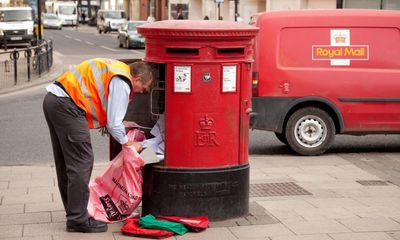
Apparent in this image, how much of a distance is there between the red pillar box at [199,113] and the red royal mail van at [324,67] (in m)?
3.58

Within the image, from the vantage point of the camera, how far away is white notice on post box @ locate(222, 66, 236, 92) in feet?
19.4

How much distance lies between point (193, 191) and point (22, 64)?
15685mm

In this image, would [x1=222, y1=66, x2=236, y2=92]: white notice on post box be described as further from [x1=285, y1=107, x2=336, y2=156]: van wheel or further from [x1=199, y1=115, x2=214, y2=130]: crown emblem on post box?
[x1=285, y1=107, x2=336, y2=156]: van wheel

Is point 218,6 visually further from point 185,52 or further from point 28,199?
point 185,52

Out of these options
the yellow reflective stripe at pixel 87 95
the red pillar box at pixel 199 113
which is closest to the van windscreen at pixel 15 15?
the red pillar box at pixel 199 113

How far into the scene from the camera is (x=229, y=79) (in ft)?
19.5

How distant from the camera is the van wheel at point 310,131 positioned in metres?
9.77

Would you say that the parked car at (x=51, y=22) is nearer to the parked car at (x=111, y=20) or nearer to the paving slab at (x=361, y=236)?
the parked car at (x=111, y=20)

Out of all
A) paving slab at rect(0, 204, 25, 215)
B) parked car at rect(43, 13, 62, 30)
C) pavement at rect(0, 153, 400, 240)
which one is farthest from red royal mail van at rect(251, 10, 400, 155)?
parked car at rect(43, 13, 62, 30)

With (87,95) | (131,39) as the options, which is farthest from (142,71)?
(131,39)

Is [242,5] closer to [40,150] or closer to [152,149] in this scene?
[40,150]

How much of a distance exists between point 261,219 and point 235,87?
1.16 metres

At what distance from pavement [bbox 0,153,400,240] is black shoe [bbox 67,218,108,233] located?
0.07 m

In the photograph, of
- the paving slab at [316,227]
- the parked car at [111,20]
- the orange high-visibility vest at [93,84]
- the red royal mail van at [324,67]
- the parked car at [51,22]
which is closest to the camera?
the orange high-visibility vest at [93,84]
